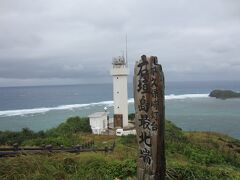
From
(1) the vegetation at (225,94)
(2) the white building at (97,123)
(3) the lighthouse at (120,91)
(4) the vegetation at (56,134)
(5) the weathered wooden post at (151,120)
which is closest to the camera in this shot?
(5) the weathered wooden post at (151,120)

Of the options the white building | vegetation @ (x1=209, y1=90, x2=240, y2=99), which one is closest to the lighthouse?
the white building

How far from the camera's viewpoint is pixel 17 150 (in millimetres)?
7117

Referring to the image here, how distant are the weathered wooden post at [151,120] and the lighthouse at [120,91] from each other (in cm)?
2060

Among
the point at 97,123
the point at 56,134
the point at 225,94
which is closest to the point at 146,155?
the point at 56,134

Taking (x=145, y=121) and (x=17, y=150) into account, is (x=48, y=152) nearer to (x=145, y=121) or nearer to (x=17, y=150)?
(x=17, y=150)

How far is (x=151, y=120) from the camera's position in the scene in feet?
16.3

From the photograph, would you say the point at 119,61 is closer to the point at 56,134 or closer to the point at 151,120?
the point at 56,134

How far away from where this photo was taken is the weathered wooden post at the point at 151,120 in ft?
16.3

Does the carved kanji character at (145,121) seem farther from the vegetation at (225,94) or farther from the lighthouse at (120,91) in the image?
the vegetation at (225,94)

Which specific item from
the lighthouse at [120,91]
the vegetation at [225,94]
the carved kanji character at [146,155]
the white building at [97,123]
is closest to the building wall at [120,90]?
the lighthouse at [120,91]

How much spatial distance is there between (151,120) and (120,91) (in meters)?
20.9

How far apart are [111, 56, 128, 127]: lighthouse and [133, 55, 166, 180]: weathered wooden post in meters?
20.6

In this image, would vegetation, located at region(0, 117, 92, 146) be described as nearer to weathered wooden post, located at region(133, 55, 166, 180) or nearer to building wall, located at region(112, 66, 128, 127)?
building wall, located at region(112, 66, 128, 127)

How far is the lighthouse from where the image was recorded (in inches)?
1014
